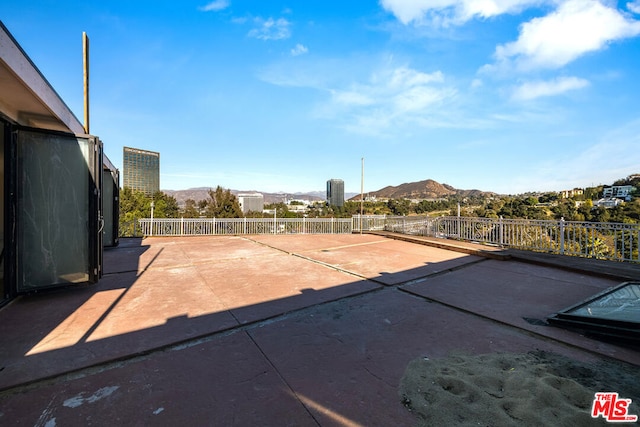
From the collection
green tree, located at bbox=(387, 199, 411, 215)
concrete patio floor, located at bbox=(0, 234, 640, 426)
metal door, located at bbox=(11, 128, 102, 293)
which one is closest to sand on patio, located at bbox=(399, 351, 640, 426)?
concrete patio floor, located at bbox=(0, 234, 640, 426)

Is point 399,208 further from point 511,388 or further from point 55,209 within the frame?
point 511,388

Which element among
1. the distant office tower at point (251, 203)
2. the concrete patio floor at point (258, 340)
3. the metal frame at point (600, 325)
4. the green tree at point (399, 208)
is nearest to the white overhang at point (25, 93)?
the concrete patio floor at point (258, 340)

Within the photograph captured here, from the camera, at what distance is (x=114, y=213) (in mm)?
8062

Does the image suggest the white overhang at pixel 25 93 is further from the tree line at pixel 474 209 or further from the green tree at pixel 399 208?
the green tree at pixel 399 208

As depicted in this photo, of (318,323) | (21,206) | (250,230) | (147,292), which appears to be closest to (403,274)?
(318,323)

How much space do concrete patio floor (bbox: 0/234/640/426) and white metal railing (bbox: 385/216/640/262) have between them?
100 cm

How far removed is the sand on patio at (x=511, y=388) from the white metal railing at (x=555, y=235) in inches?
213

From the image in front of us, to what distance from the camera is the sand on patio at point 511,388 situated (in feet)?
5.17

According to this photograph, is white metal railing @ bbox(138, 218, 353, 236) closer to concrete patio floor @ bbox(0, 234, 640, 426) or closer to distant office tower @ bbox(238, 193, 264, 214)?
concrete patio floor @ bbox(0, 234, 640, 426)

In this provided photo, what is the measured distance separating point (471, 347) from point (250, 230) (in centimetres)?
1235

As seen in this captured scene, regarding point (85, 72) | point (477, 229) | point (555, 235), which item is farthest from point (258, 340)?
point (477, 229)

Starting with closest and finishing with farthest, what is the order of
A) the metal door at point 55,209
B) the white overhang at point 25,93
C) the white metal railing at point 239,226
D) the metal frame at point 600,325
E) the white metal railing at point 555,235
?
the metal frame at point 600,325, the white overhang at point 25,93, the metal door at point 55,209, the white metal railing at point 555,235, the white metal railing at point 239,226

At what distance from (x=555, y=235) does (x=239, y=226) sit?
40.0 feet

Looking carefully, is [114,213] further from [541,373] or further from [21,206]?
[541,373]
